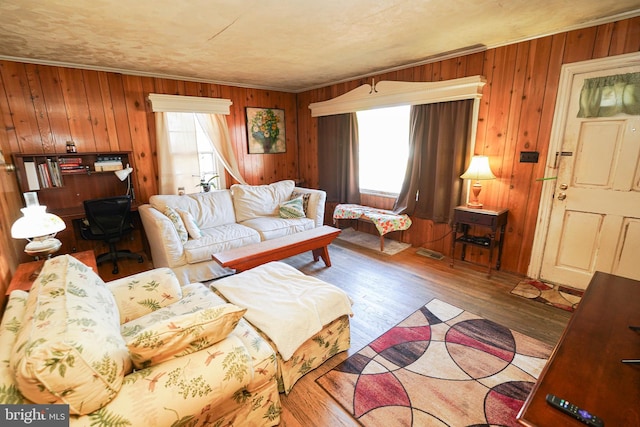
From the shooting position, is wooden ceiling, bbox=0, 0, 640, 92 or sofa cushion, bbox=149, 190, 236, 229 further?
sofa cushion, bbox=149, 190, 236, 229

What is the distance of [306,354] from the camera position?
1753 millimetres

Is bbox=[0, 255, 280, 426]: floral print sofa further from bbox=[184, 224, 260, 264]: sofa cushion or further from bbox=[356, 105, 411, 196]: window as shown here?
bbox=[356, 105, 411, 196]: window

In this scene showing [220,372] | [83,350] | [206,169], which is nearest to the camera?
[83,350]

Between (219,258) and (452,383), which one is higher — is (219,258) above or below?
above

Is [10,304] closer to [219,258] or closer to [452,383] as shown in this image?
[219,258]

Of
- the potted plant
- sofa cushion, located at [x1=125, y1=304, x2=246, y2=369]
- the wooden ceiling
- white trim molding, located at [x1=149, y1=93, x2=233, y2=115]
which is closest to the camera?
sofa cushion, located at [x1=125, y1=304, x2=246, y2=369]

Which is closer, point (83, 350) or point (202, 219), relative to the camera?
point (83, 350)

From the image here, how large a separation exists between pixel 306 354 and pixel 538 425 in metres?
1.19

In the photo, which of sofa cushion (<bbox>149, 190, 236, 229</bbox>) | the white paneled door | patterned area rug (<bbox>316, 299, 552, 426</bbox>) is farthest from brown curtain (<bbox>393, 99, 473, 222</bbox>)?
sofa cushion (<bbox>149, 190, 236, 229</bbox>)

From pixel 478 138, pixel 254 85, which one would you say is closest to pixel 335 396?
pixel 478 138

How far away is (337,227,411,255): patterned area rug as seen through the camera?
3.89 m

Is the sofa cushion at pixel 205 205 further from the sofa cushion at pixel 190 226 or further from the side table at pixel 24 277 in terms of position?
the side table at pixel 24 277

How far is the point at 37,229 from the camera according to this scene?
1858mm

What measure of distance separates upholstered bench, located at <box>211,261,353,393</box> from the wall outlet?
7.91ft
